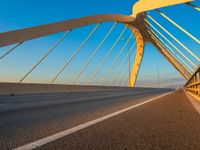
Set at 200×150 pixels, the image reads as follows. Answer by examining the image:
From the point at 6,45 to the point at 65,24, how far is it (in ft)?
22.4

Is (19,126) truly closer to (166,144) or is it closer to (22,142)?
(22,142)

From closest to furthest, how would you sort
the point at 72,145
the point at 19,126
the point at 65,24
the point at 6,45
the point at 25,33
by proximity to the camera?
the point at 72,145 → the point at 19,126 → the point at 6,45 → the point at 25,33 → the point at 65,24

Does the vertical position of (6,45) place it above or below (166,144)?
above

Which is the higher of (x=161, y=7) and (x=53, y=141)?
(x=161, y=7)

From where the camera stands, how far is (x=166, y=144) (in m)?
3.52

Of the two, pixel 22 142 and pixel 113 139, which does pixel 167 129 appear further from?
pixel 22 142

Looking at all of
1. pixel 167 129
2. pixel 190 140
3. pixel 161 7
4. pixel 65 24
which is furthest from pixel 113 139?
pixel 161 7

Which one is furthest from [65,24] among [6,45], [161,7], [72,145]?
[72,145]

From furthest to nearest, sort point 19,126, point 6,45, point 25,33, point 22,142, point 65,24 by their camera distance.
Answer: point 65,24 < point 25,33 < point 6,45 < point 19,126 < point 22,142

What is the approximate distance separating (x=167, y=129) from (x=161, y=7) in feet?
87.6

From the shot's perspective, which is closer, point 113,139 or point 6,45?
point 113,139

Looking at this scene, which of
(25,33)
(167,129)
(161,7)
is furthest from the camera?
(161,7)

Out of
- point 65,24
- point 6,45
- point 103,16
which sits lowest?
point 6,45

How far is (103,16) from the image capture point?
31469 millimetres
